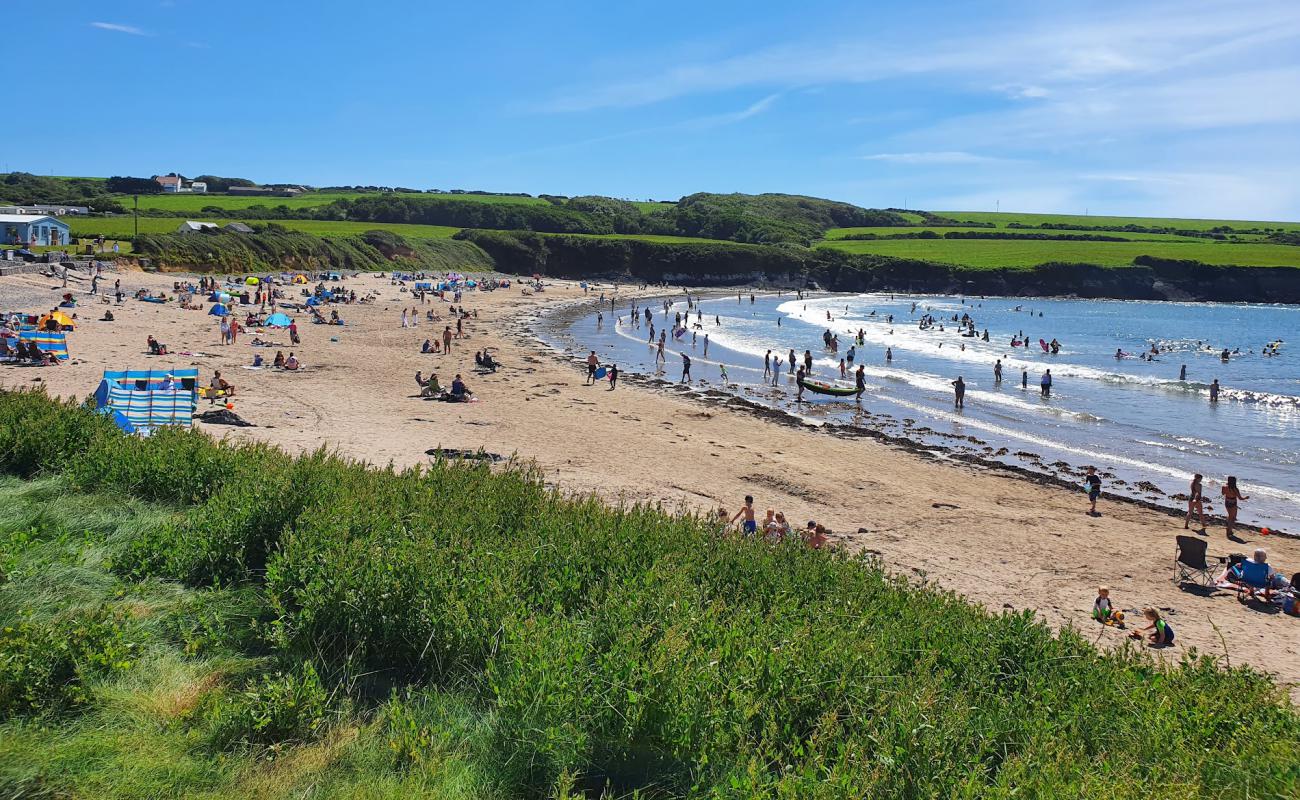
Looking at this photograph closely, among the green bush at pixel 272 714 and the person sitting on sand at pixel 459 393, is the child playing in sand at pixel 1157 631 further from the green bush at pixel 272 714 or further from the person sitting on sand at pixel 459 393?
the person sitting on sand at pixel 459 393

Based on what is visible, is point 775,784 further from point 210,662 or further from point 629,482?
point 629,482

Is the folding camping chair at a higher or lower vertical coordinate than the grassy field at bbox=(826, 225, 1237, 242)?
lower

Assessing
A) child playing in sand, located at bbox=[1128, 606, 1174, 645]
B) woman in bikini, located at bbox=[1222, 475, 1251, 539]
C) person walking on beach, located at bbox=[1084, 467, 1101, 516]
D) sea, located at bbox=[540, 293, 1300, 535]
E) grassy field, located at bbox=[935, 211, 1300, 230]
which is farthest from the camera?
grassy field, located at bbox=[935, 211, 1300, 230]

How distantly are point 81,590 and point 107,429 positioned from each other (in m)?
4.93

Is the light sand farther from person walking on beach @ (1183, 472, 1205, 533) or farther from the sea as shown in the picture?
the sea

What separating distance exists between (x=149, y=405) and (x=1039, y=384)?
3440 centimetres

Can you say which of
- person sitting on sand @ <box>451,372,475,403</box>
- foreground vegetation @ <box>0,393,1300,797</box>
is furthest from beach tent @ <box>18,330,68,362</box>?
foreground vegetation @ <box>0,393,1300,797</box>

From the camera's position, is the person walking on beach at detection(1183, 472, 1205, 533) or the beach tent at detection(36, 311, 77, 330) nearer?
the person walking on beach at detection(1183, 472, 1205, 533)

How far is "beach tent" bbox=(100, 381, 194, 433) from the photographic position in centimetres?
1689

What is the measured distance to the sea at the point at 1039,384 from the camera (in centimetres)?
2261

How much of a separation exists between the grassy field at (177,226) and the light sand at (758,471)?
4784cm

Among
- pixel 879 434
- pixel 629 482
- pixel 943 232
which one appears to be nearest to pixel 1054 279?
pixel 943 232

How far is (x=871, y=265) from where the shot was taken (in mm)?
118000

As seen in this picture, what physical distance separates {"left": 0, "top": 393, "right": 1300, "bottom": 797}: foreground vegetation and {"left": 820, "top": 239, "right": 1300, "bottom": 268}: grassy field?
396 feet
